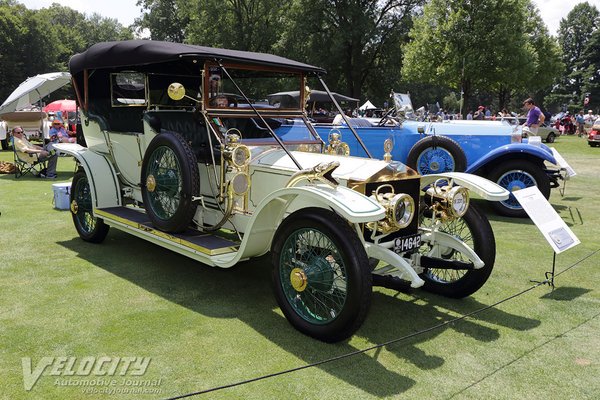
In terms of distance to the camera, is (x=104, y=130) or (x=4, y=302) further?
(x=104, y=130)

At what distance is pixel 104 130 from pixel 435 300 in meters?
4.20

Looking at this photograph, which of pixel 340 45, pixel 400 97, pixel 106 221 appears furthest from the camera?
pixel 340 45

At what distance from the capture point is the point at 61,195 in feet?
24.9

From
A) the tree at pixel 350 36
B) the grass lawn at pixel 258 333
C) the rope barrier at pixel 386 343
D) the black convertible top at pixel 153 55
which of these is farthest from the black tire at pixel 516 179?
the tree at pixel 350 36

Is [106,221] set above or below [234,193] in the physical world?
below

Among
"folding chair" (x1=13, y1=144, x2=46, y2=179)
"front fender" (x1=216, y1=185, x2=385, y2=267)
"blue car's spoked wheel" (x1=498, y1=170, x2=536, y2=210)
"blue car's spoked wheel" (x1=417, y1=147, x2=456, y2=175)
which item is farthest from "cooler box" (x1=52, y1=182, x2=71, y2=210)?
"blue car's spoked wheel" (x1=498, y1=170, x2=536, y2=210)

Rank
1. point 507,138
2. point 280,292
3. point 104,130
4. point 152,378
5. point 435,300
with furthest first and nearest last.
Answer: point 507,138 → point 104,130 → point 435,300 → point 280,292 → point 152,378

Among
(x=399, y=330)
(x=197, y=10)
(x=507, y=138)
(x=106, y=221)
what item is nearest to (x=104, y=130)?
(x=106, y=221)

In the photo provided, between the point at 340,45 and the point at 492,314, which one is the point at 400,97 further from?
the point at 340,45

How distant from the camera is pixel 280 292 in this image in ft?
11.8

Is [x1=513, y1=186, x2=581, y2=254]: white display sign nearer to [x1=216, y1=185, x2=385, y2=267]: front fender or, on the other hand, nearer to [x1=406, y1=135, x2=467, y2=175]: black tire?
[x1=216, y1=185, x2=385, y2=267]: front fender

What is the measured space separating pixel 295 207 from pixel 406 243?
94 centimetres

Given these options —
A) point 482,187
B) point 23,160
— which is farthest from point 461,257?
point 23,160

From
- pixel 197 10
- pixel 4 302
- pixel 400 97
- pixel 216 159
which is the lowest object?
pixel 4 302
